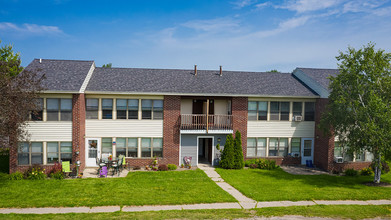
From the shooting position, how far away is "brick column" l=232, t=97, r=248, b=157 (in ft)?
63.5

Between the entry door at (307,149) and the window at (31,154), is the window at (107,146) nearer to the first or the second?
the window at (31,154)

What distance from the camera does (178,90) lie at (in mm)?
18688

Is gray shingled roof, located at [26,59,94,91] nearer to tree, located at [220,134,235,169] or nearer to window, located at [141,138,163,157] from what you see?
window, located at [141,138,163,157]

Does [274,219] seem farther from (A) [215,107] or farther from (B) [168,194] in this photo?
(A) [215,107]

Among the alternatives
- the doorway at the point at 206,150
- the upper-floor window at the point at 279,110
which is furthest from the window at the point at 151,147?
the upper-floor window at the point at 279,110

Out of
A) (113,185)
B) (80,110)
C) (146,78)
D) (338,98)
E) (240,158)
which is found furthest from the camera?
(146,78)

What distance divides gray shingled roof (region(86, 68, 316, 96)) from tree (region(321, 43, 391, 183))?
13.8ft

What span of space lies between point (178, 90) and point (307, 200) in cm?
1058

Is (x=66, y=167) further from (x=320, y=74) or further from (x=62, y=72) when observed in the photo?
(x=320, y=74)

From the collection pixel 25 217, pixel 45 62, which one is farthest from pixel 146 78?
pixel 25 217

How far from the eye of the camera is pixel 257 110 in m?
19.7

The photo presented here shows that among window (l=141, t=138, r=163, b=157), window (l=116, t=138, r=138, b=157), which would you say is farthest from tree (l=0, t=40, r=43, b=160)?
window (l=141, t=138, r=163, b=157)

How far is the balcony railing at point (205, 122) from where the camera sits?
18.6m

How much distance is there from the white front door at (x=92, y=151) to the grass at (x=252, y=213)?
825 cm
